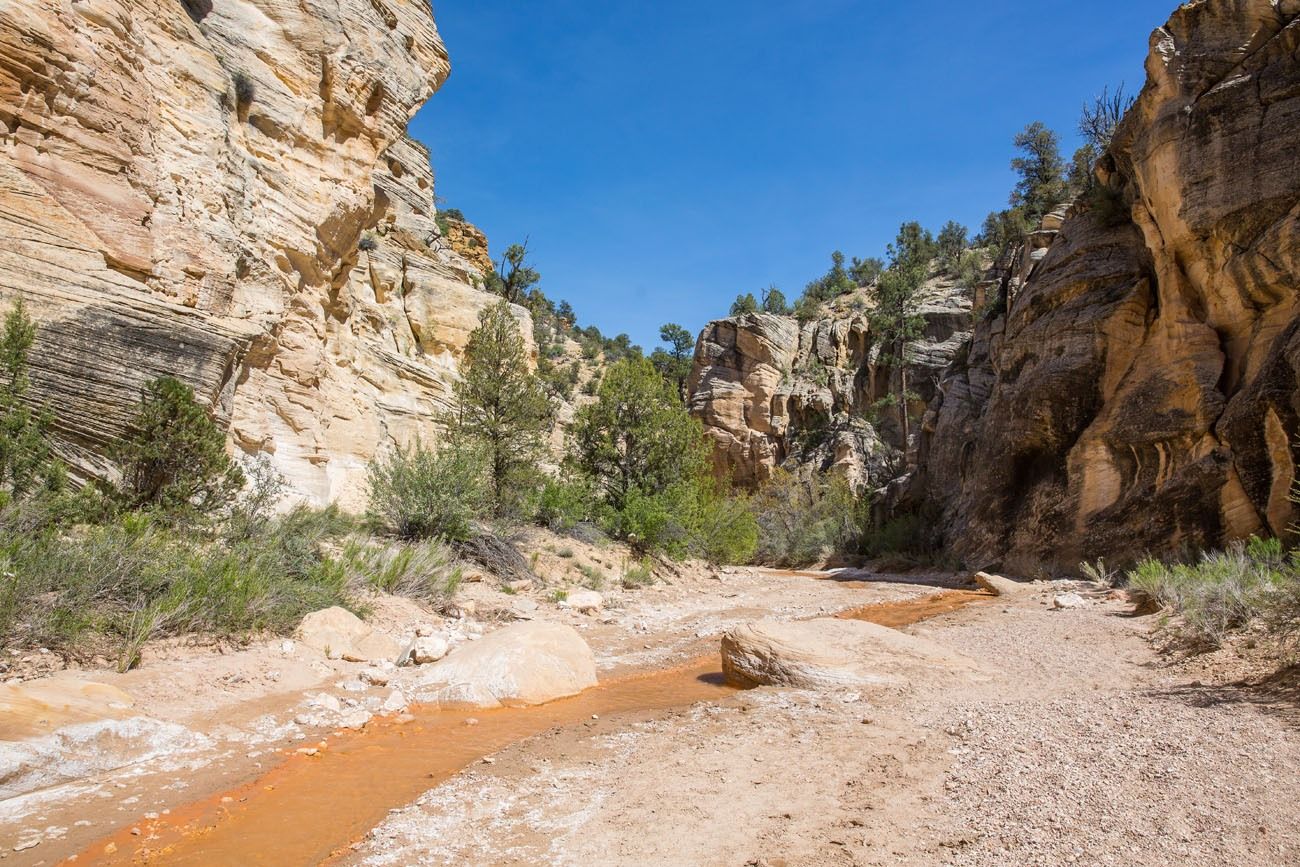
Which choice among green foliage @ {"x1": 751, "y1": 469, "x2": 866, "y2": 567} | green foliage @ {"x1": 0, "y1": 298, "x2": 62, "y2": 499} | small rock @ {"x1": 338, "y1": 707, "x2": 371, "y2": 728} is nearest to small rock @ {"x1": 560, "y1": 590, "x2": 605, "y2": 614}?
small rock @ {"x1": 338, "y1": 707, "x2": 371, "y2": 728}

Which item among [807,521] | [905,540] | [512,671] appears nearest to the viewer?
[512,671]

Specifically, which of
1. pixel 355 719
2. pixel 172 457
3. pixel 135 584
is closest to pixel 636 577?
pixel 172 457

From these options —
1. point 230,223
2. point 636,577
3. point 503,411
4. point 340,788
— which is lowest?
point 340,788

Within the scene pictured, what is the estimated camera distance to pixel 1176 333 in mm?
15953

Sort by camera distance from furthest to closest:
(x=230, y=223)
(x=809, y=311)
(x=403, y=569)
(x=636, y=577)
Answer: (x=809, y=311) → (x=636, y=577) → (x=230, y=223) → (x=403, y=569)

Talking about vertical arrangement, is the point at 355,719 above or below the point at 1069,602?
below

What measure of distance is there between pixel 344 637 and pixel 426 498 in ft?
17.1

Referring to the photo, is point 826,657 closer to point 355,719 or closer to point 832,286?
point 355,719

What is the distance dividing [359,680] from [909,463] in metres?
31.4

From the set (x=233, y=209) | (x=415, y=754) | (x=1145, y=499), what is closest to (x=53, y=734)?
(x=415, y=754)

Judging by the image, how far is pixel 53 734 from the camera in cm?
414

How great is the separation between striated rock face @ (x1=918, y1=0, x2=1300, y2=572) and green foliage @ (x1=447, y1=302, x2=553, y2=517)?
45.3 ft

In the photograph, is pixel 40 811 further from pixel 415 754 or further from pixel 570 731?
pixel 570 731

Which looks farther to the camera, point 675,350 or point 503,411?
point 675,350
